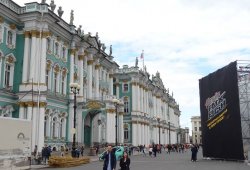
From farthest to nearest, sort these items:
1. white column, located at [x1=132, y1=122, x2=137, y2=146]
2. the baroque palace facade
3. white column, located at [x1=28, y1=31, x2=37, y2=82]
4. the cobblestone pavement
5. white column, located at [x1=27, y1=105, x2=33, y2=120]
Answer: white column, located at [x1=132, y1=122, x2=137, y2=146] → white column, located at [x1=28, y1=31, x2=37, y2=82] → the baroque palace facade → white column, located at [x1=27, y1=105, x2=33, y2=120] → the cobblestone pavement

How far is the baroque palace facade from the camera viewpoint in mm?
40031

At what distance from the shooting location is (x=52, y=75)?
45.7 meters

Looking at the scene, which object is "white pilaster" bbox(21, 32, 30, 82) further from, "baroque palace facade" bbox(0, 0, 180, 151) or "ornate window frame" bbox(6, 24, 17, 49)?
"ornate window frame" bbox(6, 24, 17, 49)

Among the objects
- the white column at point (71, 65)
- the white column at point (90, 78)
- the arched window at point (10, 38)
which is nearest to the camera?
the arched window at point (10, 38)

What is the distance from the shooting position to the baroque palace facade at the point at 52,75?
4003 centimetres

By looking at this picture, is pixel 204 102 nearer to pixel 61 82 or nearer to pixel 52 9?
pixel 61 82

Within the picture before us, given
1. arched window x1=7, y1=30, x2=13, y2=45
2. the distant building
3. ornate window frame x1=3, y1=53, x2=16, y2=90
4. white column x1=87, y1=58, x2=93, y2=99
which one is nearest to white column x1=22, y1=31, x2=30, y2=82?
ornate window frame x1=3, y1=53, x2=16, y2=90

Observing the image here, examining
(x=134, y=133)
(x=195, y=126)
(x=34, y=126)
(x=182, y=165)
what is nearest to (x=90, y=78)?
(x=34, y=126)

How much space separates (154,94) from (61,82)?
48115 mm

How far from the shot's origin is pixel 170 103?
377 feet

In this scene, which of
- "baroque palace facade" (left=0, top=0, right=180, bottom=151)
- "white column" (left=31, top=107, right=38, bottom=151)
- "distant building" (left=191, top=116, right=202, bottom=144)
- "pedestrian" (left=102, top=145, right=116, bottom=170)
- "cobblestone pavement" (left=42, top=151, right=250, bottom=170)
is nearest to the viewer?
"pedestrian" (left=102, top=145, right=116, bottom=170)

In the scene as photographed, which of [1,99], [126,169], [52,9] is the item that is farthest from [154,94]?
[126,169]

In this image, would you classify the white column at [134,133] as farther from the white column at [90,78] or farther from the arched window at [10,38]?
the arched window at [10,38]

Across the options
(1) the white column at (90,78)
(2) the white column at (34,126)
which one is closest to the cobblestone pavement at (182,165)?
(2) the white column at (34,126)
